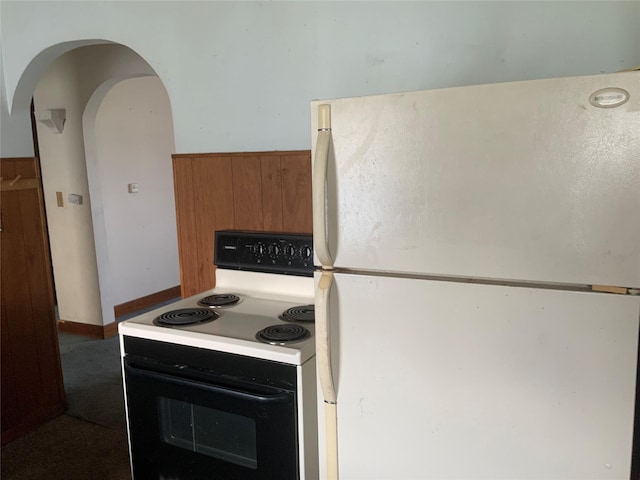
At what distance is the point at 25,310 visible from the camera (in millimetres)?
2797

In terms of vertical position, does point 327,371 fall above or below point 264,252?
below

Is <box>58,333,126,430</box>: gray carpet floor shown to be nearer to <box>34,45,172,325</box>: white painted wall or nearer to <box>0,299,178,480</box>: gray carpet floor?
<box>0,299,178,480</box>: gray carpet floor

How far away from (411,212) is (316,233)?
259mm

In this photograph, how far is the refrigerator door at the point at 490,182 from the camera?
1060 mm

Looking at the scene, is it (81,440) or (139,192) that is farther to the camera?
(139,192)

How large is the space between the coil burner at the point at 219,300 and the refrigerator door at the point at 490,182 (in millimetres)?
801

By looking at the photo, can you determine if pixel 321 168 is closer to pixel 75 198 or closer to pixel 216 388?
pixel 216 388

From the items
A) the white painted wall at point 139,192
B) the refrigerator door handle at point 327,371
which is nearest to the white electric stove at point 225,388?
the refrigerator door handle at point 327,371

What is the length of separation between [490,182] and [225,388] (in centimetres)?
102

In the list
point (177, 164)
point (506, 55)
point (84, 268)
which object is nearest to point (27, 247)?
point (177, 164)

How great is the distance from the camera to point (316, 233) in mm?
1349

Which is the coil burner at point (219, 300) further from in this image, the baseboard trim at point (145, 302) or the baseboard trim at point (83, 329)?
the baseboard trim at point (145, 302)

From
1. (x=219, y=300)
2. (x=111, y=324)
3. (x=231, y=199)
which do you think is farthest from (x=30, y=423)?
(x=231, y=199)

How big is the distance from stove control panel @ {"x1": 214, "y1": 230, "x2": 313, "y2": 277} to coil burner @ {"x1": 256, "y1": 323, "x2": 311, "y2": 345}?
369 millimetres
